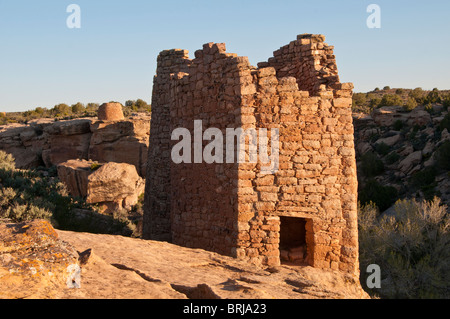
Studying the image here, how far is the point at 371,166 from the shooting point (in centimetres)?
2434

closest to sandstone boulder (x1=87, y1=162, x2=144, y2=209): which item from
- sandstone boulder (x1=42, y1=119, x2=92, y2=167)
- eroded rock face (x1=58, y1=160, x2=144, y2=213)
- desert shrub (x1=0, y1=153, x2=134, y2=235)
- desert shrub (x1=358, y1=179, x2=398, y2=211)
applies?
eroded rock face (x1=58, y1=160, x2=144, y2=213)

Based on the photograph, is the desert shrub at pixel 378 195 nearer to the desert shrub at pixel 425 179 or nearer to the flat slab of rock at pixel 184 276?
the desert shrub at pixel 425 179

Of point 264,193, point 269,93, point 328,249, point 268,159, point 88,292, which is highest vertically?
point 269,93

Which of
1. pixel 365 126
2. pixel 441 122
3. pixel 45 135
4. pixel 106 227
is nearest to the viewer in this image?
pixel 106 227

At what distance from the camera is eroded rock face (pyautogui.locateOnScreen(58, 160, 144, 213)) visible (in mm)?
18072

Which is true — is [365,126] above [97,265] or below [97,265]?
above

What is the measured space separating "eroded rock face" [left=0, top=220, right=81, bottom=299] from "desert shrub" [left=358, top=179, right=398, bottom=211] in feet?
58.5

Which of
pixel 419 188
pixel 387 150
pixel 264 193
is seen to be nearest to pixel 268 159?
pixel 264 193

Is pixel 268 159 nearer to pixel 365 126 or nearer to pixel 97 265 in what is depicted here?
pixel 97 265

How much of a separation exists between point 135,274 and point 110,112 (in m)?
22.5

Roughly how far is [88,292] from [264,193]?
347 cm

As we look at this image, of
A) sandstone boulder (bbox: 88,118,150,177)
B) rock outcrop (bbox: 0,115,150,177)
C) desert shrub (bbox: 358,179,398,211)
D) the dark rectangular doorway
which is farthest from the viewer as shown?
rock outcrop (bbox: 0,115,150,177)

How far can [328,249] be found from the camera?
6379 millimetres

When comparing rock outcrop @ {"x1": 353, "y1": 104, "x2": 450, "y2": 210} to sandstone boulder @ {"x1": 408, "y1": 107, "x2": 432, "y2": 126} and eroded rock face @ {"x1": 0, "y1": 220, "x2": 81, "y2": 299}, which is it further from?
eroded rock face @ {"x1": 0, "y1": 220, "x2": 81, "y2": 299}
